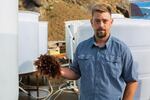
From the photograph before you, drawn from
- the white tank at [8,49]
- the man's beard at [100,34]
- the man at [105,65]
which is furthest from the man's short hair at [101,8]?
the white tank at [8,49]

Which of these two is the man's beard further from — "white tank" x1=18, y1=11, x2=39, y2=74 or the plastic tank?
"white tank" x1=18, y1=11, x2=39, y2=74

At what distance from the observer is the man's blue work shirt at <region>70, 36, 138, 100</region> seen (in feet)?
8.31

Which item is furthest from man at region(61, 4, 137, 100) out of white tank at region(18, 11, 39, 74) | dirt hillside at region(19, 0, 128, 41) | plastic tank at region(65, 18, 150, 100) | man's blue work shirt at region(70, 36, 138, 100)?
dirt hillside at region(19, 0, 128, 41)

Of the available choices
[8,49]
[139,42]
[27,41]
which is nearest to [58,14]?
[27,41]

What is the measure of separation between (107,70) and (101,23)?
34 cm

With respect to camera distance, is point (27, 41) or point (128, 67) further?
point (27, 41)

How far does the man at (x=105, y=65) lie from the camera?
2531mm

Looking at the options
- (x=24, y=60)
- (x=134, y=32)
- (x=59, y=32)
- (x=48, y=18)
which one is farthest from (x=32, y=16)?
(x=48, y=18)

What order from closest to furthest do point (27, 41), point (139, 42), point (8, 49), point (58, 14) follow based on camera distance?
1. point (8, 49)
2. point (139, 42)
3. point (27, 41)
4. point (58, 14)

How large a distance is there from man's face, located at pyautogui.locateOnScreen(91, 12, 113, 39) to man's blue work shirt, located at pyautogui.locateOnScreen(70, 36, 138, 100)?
80 mm

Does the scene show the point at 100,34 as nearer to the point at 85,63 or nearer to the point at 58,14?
the point at 85,63

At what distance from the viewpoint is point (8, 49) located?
1891 mm

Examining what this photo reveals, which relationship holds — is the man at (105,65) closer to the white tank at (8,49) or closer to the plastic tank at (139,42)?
the white tank at (8,49)

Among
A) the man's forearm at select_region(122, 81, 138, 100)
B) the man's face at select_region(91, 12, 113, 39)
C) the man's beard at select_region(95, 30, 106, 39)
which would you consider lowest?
the man's forearm at select_region(122, 81, 138, 100)
